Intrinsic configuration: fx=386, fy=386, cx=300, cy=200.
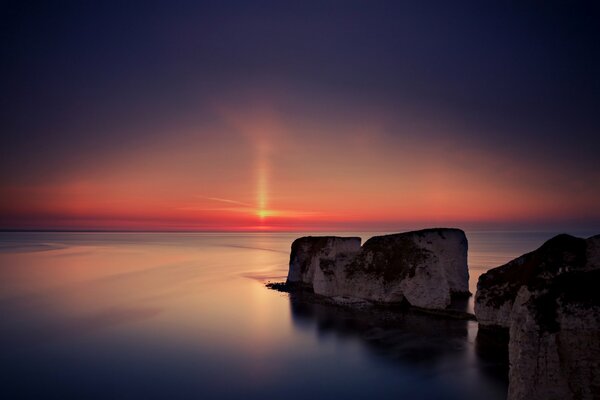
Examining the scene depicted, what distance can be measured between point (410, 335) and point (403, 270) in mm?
6353

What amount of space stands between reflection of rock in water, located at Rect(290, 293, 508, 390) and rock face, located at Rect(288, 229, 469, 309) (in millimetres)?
1602

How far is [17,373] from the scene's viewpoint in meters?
14.6

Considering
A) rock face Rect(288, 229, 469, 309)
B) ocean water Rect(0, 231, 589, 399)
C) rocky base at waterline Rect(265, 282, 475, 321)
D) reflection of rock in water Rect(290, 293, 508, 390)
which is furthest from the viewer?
rock face Rect(288, 229, 469, 309)

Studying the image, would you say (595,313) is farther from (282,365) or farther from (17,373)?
(17,373)

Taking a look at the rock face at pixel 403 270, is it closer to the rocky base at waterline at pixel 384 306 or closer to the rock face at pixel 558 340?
the rocky base at waterline at pixel 384 306

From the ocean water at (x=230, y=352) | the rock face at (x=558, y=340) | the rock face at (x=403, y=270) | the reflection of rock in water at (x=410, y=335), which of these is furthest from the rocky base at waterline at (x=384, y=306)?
the rock face at (x=558, y=340)

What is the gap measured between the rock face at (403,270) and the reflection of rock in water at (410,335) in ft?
5.26

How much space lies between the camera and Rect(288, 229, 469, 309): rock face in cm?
2394

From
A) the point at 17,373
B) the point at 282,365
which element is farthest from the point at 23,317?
the point at 282,365

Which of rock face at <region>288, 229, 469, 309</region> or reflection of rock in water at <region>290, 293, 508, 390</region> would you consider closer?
reflection of rock in water at <region>290, 293, 508, 390</region>

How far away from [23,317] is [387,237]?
23780mm

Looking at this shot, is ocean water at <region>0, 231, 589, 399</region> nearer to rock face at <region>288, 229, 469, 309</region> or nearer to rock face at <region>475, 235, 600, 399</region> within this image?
rock face at <region>288, 229, 469, 309</region>

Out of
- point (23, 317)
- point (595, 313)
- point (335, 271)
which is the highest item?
point (595, 313)

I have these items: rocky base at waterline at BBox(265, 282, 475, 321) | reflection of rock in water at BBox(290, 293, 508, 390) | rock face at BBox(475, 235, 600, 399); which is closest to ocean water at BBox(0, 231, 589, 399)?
reflection of rock in water at BBox(290, 293, 508, 390)
